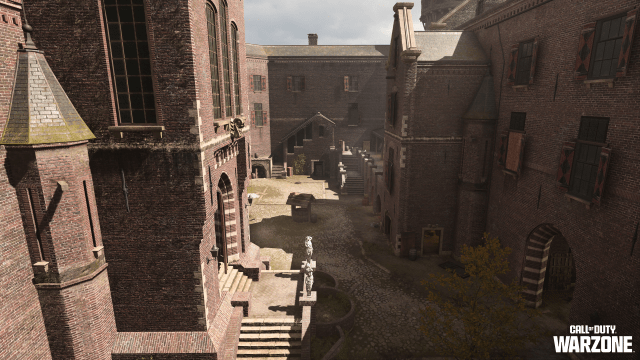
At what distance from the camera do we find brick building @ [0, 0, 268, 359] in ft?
27.6

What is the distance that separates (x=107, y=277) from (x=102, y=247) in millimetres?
1204

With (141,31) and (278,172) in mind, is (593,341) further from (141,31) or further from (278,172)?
(278,172)

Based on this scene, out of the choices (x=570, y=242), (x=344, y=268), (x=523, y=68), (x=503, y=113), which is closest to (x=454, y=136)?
(x=503, y=113)

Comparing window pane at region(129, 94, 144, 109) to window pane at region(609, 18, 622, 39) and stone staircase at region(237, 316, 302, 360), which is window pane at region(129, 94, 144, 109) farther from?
window pane at region(609, 18, 622, 39)

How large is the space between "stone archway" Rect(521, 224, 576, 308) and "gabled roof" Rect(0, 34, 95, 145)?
18.3 meters

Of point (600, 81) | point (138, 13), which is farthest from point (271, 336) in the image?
point (600, 81)

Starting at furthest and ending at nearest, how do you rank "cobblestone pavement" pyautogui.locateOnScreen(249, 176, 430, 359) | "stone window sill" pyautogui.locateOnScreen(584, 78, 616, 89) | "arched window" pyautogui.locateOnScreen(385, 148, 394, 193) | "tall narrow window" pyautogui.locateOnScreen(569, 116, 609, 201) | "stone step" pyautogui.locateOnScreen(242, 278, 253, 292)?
"arched window" pyautogui.locateOnScreen(385, 148, 394, 193) → "stone step" pyautogui.locateOnScreen(242, 278, 253, 292) → "cobblestone pavement" pyautogui.locateOnScreen(249, 176, 430, 359) → "tall narrow window" pyautogui.locateOnScreen(569, 116, 609, 201) → "stone window sill" pyautogui.locateOnScreen(584, 78, 616, 89)

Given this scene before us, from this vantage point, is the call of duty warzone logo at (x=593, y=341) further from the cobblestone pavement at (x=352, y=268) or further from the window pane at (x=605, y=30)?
the window pane at (x=605, y=30)

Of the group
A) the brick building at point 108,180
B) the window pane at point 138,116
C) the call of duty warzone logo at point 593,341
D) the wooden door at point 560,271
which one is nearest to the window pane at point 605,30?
the call of duty warzone logo at point 593,341

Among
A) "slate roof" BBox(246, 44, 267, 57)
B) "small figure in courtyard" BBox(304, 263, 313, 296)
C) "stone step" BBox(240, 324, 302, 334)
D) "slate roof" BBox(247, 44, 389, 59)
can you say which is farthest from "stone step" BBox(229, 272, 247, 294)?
"slate roof" BBox(247, 44, 389, 59)

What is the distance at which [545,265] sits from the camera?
50.1 ft

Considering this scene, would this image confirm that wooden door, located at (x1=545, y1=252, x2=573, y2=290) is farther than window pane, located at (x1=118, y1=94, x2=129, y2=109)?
Yes

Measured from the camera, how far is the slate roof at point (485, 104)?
687 inches

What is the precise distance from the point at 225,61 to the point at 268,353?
12.2m
